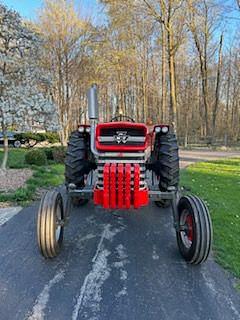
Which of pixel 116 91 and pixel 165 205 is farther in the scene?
pixel 116 91

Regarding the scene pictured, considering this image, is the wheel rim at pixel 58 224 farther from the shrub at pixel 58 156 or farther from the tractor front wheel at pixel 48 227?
the shrub at pixel 58 156

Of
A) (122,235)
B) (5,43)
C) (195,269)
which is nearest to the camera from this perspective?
(195,269)

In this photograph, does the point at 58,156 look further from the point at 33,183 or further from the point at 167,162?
the point at 167,162

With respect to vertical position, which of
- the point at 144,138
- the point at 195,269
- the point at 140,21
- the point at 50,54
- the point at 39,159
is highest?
the point at 140,21

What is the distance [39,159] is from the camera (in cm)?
1036

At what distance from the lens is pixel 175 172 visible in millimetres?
4441

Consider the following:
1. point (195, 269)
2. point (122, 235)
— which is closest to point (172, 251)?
point (195, 269)

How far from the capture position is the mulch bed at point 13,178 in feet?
22.5

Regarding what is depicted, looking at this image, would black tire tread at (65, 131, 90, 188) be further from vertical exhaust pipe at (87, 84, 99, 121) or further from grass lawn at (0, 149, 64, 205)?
grass lawn at (0, 149, 64, 205)

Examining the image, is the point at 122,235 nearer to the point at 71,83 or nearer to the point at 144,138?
the point at 144,138

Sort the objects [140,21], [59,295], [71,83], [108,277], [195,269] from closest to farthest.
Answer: [59,295]
[108,277]
[195,269]
[140,21]
[71,83]

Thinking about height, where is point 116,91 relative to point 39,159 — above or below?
above

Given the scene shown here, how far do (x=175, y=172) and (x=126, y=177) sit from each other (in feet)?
4.37

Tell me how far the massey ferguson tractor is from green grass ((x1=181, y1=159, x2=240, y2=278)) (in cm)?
51
